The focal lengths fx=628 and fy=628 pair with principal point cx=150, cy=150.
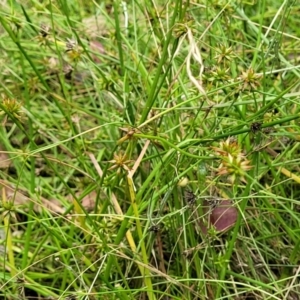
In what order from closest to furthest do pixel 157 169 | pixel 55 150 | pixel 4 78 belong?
pixel 157 169
pixel 55 150
pixel 4 78

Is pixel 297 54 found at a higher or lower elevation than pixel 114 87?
lower

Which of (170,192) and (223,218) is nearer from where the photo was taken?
(170,192)

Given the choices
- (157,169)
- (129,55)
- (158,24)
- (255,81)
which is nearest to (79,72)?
(129,55)

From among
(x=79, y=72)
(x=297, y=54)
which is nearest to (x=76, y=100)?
(x=79, y=72)

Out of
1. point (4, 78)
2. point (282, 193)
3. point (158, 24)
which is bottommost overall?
point (282, 193)

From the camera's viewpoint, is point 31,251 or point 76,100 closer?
point 31,251

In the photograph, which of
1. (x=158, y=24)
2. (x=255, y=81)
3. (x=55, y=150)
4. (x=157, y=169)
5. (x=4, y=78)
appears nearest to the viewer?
(x=255, y=81)

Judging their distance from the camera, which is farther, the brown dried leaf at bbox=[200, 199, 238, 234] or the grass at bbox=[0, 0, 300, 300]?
the brown dried leaf at bbox=[200, 199, 238, 234]

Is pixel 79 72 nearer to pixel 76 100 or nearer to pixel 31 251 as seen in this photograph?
pixel 76 100

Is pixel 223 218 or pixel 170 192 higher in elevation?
pixel 170 192

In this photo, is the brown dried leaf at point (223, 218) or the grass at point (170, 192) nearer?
the grass at point (170, 192)

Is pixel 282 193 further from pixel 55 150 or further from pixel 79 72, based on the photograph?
pixel 79 72
